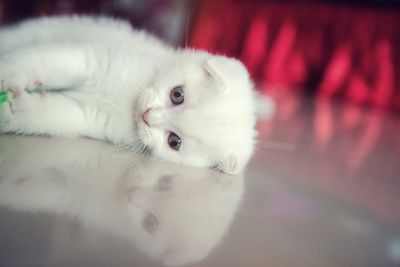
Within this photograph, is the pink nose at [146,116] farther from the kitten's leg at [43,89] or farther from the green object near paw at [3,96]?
the green object near paw at [3,96]

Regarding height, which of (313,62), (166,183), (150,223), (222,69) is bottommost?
(313,62)

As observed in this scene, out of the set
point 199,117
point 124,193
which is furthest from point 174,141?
point 124,193

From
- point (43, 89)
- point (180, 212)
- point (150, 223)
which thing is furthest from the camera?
point (43, 89)

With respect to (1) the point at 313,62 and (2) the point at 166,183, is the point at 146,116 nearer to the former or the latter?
(2) the point at 166,183

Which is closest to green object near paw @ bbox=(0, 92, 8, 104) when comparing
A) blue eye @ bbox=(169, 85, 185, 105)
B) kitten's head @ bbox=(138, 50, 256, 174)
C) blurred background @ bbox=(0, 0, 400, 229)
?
kitten's head @ bbox=(138, 50, 256, 174)

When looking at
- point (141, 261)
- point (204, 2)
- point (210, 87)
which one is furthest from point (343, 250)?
point (204, 2)

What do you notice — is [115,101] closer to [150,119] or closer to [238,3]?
[150,119]
